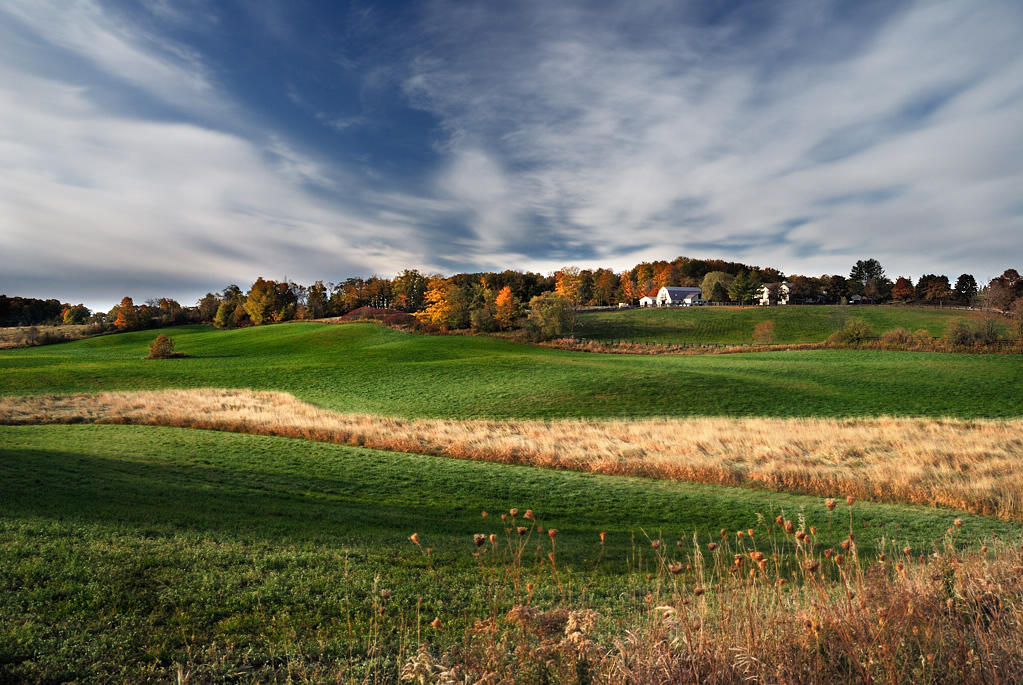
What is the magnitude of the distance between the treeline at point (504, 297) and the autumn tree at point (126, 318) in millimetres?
177

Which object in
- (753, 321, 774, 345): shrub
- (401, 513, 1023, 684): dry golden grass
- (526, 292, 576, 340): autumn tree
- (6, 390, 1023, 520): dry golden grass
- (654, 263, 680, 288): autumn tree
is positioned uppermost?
(654, 263, 680, 288): autumn tree

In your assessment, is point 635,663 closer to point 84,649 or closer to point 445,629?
point 445,629

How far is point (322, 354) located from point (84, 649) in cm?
5670

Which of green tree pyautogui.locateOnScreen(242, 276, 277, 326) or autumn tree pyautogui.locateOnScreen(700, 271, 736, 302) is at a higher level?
autumn tree pyautogui.locateOnScreen(700, 271, 736, 302)

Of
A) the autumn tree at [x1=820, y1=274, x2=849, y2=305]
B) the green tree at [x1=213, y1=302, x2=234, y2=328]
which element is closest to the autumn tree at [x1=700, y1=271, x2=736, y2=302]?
the autumn tree at [x1=820, y1=274, x2=849, y2=305]

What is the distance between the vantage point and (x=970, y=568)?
247 inches

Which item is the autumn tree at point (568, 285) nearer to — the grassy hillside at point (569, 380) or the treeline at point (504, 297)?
the treeline at point (504, 297)

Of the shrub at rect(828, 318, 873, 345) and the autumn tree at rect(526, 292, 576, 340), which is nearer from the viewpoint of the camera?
the shrub at rect(828, 318, 873, 345)

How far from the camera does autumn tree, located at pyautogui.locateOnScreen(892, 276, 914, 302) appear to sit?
137375 millimetres

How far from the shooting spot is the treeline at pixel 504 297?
82250 mm

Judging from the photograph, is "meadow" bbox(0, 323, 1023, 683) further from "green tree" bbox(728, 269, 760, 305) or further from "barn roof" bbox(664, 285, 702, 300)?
"barn roof" bbox(664, 285, 702, 300)

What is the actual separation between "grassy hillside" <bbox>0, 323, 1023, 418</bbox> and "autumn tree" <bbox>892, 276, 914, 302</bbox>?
10763 cm

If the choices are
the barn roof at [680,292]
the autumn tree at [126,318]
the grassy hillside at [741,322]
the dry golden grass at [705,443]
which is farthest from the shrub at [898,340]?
the autumn tree at [126,318]

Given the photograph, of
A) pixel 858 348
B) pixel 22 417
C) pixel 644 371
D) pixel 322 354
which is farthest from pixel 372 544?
pixel 858 348
